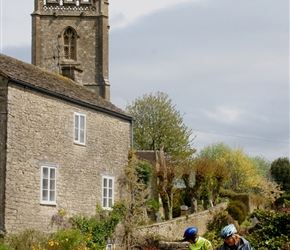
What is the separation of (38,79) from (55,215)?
17.8 ft

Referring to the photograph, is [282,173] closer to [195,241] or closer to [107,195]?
[107,195]

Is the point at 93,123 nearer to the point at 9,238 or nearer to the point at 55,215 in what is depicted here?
the point at 55,215

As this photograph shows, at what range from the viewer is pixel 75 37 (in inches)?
2549

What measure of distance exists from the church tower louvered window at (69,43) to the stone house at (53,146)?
27317 millimetres

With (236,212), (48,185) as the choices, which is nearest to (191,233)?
(48,185)

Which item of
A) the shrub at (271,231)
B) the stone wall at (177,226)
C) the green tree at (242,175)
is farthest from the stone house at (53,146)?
the green tree at (242,175)

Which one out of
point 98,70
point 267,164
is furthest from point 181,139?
point 267,164

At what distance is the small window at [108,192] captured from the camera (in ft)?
104

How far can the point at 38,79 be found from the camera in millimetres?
28703

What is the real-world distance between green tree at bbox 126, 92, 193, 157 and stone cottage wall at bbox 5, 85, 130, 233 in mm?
32761

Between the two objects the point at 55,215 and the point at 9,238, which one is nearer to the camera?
the point at 9,238

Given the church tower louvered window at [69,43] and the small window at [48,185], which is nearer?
the small window at [48,185]

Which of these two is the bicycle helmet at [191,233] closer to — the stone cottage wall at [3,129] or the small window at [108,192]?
the stone cottage wall at [3,129]

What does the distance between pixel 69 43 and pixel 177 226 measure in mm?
30521
